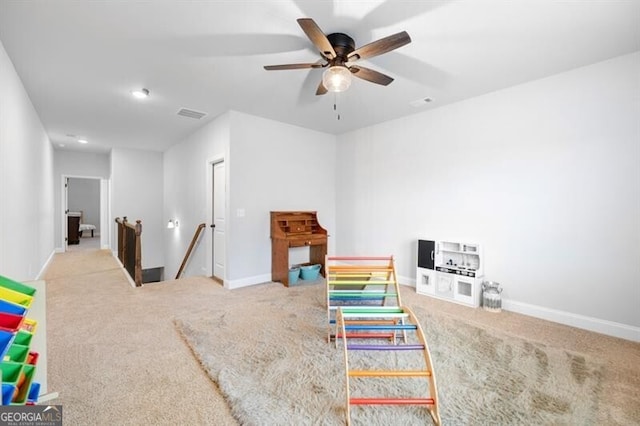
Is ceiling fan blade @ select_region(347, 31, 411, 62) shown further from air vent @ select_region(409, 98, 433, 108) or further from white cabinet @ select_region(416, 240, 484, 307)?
white cabinet @ select_region(416, 240, 484, 307)

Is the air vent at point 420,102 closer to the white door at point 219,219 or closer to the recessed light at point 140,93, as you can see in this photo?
the white door at point 219,219

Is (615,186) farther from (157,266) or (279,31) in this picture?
(157,266)

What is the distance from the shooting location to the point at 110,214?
690 cm

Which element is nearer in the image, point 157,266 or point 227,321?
point 227,321

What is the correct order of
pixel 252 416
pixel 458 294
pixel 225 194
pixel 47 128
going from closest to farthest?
pixel 252 416, pixel 458 294, pixel 225 194, pixel 47 128

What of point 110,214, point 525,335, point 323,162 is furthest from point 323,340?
point 110,214

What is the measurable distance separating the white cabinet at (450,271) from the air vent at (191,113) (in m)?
3.81

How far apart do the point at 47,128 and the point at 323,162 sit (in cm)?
502

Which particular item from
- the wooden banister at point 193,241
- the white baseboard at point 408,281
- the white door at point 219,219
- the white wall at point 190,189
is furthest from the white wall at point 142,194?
the white baseboard at point 408,281

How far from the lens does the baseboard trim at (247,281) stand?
13.4ft

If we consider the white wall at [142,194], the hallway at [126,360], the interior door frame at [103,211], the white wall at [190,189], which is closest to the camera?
the hallway at [126,360]

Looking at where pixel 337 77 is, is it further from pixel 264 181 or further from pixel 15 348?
pixel 264 181

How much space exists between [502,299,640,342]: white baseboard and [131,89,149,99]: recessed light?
5.05 meters

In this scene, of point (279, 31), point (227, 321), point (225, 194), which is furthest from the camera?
point (225, 194)
